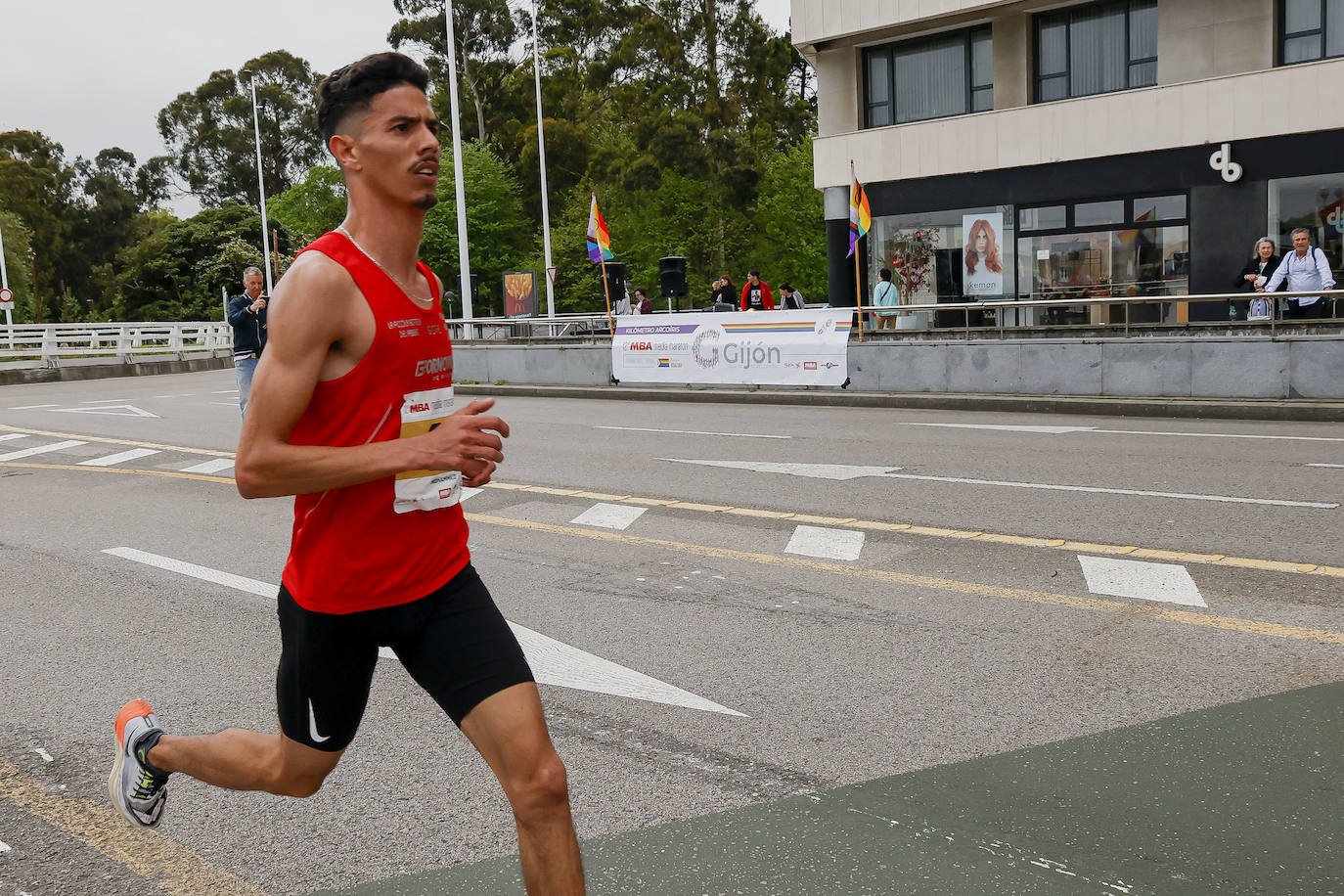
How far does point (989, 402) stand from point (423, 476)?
569 inches

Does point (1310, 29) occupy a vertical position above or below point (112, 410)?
above

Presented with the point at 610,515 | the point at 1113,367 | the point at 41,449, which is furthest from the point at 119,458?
the point at 1113,367

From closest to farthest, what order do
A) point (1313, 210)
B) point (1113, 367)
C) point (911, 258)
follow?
point (1113, 367) < point (1313, 210) < point (911, 258)

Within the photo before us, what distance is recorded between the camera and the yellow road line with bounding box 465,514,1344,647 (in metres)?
5.43

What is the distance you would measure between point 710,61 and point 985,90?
26.8 metres

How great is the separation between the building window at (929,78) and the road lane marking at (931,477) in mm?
17419

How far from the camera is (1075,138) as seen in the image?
977 inches

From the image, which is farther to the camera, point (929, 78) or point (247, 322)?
point (929, 78)

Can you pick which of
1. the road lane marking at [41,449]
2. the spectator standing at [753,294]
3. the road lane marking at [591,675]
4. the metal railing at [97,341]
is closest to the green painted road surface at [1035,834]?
the road lane marking at [591,675]

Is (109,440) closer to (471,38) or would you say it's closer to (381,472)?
(381,472)

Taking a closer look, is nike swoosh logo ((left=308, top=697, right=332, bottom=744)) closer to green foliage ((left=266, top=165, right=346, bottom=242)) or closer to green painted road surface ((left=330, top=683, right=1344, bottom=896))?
green painted road surface ((left=330, top=683, right=1344, bottom=896))

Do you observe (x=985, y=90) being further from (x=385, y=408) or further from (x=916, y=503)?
(x=385, y=408)

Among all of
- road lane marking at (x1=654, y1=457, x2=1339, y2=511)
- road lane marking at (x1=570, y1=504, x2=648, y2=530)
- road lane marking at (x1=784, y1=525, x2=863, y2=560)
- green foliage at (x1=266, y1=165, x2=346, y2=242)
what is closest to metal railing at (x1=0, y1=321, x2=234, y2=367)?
green foliage at (x1=266, y1=165, x2=346, y2=242)

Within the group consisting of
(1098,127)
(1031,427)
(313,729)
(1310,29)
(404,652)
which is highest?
(1310,29)
